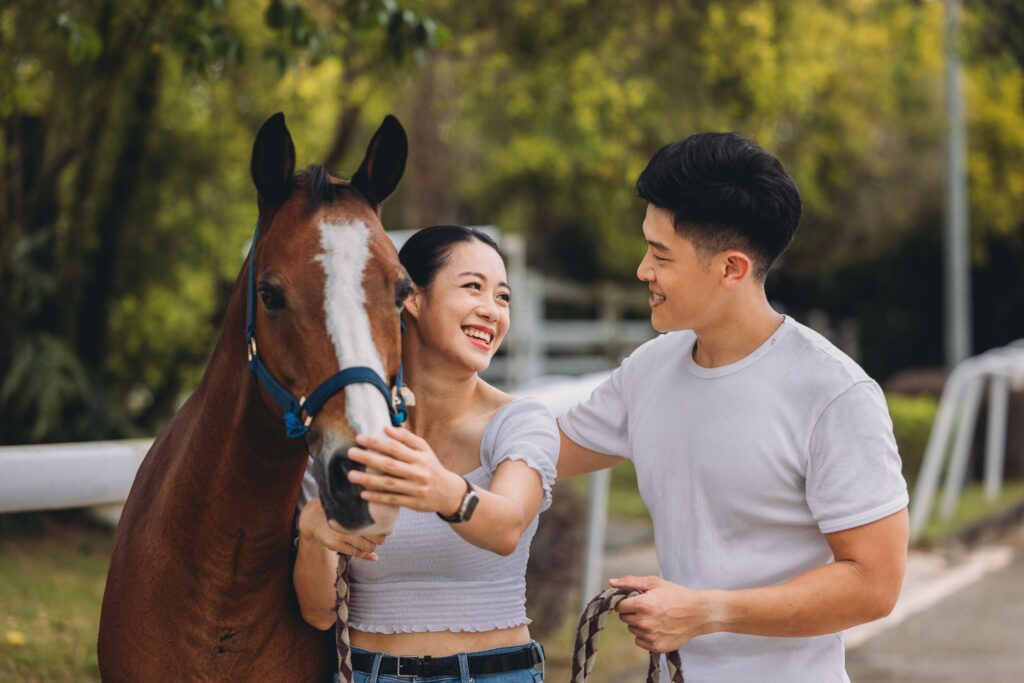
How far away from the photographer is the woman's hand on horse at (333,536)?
1.95m

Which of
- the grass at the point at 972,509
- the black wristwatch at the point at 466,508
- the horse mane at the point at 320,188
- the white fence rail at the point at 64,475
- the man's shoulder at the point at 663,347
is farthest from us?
the grass at the point at 972,509

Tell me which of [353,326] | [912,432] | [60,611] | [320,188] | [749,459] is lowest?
[912,432]

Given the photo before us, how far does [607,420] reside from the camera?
109 inches

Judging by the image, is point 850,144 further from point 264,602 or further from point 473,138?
point 264,602

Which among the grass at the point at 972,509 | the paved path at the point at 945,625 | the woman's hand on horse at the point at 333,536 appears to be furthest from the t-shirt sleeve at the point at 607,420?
the grass at the point at 972,509

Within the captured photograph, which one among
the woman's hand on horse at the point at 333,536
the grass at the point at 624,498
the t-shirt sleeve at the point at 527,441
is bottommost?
the grass at the point at 624,498

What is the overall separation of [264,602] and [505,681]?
0.54 metres

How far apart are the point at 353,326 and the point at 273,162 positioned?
478 mm

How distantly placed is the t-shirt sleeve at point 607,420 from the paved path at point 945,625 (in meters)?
3.37

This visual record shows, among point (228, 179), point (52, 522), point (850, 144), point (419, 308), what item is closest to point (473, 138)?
point (850, 144)

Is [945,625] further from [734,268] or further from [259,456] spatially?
[259,456]

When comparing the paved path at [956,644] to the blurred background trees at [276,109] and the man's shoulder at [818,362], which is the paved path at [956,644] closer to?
the blurred background trees at [276,109]

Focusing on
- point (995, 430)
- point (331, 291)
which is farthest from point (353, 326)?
point (995, 430)

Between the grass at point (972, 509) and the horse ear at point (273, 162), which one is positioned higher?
the horse ear at point (273, 162)
